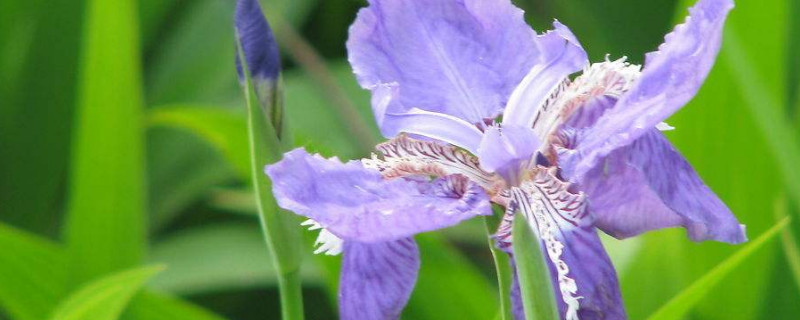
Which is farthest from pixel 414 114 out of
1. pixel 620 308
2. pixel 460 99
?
pixel 620 308

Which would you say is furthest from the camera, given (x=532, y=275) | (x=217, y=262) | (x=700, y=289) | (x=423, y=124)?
(x=217, y=262)

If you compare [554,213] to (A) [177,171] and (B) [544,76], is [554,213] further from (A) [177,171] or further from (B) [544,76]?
(A) [177,171]

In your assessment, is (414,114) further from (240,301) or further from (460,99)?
(240,301)

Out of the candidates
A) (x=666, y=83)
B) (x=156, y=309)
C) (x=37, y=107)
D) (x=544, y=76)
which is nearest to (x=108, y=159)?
(x=156, y=309)

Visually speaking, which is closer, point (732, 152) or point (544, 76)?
point (544, 76)

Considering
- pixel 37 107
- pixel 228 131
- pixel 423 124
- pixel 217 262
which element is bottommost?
pixel 217 262

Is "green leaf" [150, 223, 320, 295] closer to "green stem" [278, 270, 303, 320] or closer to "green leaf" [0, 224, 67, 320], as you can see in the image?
"green leaf" [0, 224, 67, 320]

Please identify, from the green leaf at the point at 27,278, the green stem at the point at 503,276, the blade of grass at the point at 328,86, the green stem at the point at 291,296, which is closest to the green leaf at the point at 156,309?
the green leaf at the point at 27,278
